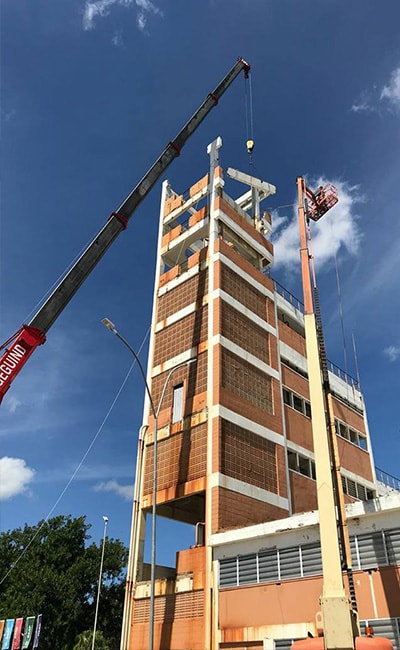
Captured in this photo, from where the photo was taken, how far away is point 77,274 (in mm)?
24891

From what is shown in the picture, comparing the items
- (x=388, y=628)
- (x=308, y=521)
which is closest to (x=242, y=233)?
(x=308, y=521)

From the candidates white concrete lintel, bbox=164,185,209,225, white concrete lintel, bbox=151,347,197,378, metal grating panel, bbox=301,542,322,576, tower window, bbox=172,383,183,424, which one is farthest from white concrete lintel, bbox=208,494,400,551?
white concrete lintel, bbox=164,185,209,225

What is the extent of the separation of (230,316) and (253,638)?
17.6m

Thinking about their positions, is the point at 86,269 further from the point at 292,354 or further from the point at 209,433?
the point at 292,354

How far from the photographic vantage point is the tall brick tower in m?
25.8

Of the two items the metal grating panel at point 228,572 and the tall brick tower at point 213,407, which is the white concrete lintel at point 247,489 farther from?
the metal grating panel at point 228,572

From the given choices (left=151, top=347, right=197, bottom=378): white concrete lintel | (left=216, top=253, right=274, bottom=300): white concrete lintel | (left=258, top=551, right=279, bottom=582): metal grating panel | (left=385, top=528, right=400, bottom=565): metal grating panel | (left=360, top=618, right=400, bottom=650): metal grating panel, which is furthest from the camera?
(left=216, top=253, right=274, bottom=300): white concrete lintel

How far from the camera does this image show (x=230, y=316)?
109ft

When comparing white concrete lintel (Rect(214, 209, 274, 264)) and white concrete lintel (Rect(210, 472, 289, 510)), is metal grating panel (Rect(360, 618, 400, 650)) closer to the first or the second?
white concrete lintel (Rect(210, 472, 289, 510))

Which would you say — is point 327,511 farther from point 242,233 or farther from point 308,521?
point 242,233

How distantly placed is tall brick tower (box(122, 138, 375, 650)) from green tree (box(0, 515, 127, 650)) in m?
23.6

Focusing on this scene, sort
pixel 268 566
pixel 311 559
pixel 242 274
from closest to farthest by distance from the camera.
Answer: pixel 311 559, pixel 268 566, pixel 242 274

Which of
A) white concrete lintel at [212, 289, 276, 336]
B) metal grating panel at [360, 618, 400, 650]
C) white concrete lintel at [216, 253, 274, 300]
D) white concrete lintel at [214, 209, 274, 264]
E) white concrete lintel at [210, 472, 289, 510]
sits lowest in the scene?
metal grating panel at [360, 618, 400, 650]

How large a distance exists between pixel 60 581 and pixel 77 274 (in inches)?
1483
